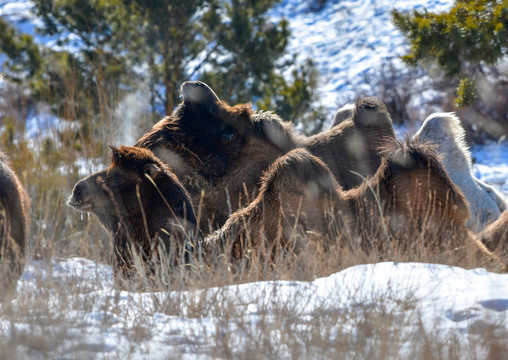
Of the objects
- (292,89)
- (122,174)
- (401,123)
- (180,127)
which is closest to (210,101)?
(180,127)

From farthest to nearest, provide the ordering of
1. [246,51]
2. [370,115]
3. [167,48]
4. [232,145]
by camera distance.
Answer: [167,48]
[246,51]
[370,115]
[232,145]

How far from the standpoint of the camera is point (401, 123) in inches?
786

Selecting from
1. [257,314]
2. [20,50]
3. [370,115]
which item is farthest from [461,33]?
[20,50]

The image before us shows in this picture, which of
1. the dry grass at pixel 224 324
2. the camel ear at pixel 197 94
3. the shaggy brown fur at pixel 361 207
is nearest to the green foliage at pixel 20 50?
the camel ear at pixel 197 94

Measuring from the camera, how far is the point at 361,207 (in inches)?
215

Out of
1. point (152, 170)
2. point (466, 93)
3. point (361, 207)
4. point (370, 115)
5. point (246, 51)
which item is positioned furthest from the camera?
point (246, 51)

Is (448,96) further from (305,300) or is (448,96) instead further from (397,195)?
(305,300)

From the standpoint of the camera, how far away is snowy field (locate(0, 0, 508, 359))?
3512 millimetres

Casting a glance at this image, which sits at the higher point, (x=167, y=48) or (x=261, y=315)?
(x=167, y=48)

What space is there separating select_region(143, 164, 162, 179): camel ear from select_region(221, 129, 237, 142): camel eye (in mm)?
1258

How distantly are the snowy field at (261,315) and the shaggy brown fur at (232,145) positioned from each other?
6.96 feet

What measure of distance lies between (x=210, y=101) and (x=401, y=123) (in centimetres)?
1361

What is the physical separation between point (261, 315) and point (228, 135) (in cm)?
317

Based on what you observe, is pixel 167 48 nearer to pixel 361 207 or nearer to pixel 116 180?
pixel 116 180
